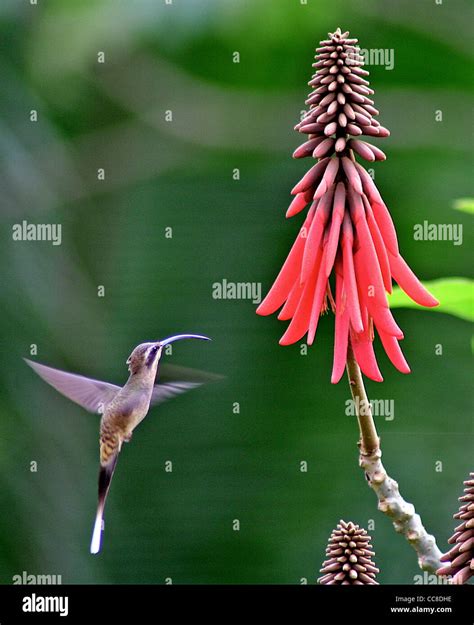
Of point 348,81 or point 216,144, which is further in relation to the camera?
point 216,144

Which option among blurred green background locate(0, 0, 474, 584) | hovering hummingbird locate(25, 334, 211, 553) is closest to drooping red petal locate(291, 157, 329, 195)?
hovering hummingbird locate(25, 334, 211, 553)

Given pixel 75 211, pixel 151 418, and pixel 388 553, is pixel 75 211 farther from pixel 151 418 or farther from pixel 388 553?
pixel 388 553

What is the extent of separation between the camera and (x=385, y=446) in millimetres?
2900

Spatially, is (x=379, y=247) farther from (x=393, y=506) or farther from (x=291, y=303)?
(x=393, y=506)

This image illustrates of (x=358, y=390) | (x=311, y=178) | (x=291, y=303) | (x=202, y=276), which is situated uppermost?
(x=202, y=276)

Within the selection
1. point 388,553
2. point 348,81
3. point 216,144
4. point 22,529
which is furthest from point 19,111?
point 348,81

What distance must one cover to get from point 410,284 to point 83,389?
72 cm

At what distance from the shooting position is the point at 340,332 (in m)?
0.95

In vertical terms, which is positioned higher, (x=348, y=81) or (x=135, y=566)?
(x=348, y=81)

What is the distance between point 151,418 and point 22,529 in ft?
1.59

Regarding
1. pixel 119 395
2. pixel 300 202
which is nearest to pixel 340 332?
pixel 300 202

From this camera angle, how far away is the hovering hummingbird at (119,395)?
1433 millimetres

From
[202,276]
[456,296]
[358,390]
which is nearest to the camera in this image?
[358,390]

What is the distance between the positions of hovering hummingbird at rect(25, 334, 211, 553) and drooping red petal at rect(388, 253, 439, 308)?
465mm
